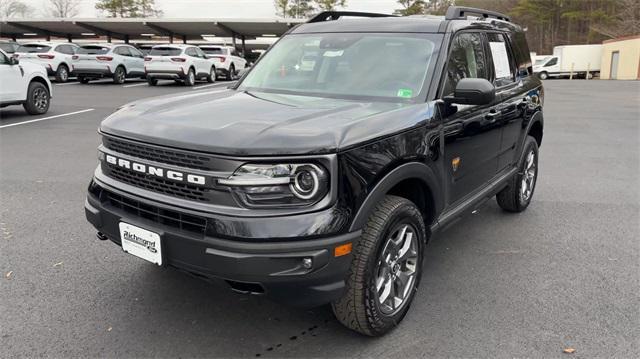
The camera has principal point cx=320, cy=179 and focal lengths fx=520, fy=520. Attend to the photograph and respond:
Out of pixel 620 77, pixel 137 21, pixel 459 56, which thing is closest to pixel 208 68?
pixel 137 21

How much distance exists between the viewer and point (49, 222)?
16.1 feet

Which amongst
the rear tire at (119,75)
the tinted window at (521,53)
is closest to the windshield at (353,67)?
the tinted window at (521,53)

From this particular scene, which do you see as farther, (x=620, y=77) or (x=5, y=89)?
(x=620, y=77)

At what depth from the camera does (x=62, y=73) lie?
23.0m

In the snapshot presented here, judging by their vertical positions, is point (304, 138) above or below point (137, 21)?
below

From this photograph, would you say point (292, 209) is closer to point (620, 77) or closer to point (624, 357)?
point (624, 357)

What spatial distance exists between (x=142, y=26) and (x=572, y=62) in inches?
1343

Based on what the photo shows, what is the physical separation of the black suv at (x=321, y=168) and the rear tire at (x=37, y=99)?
9.57 metres

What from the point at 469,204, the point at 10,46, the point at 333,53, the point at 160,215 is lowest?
the point at 469,204

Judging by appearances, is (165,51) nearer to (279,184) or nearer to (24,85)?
(24,85)

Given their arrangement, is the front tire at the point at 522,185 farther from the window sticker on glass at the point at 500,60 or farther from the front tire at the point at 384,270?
the front tire at the point at 384,270

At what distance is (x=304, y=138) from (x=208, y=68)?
73.2ft

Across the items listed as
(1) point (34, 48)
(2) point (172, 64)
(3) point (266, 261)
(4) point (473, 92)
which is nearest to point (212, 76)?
(2) point (172, 64)

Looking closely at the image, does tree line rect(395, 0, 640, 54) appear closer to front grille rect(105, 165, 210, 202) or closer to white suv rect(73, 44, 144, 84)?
white suv rect(73, 44, 144, 84)
